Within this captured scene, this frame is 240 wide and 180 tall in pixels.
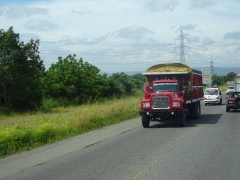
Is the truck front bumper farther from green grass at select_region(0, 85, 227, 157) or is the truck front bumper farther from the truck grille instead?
green grass at select_region(0, 85, 227, 157)

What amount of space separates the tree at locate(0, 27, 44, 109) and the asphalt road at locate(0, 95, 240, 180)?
17028mm

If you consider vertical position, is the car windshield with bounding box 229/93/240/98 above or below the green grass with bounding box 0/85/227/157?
above

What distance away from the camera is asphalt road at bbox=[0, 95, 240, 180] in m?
9.71

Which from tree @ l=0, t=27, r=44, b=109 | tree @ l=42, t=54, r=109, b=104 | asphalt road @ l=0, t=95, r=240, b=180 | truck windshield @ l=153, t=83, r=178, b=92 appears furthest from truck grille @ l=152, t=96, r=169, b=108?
tree @ l=42, t=54, r=109, b=104

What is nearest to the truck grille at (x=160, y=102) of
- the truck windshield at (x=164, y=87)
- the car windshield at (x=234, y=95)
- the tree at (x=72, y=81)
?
the truck windshield at (x=164, y=87)

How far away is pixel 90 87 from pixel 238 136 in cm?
3057

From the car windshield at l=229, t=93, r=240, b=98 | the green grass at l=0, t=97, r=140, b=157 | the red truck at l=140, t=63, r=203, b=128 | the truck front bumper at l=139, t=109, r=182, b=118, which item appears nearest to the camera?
the green grass at l=0, t=97, r=140, b=157

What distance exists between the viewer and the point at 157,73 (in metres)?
23.7

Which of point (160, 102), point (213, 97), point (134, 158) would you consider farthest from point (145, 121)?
point (213, 97)

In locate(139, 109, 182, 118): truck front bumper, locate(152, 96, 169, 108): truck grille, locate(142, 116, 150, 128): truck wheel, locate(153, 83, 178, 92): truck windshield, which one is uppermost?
locate(153, 83, 178, 92): truck windshield

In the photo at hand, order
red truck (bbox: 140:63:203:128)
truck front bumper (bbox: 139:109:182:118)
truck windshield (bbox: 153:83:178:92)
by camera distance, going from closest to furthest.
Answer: truck front bumper (bbox: 139:109:182:118) → red truck (bbox: 140:63:203:128) → truck windshield (bbox: 153:83:178:92)

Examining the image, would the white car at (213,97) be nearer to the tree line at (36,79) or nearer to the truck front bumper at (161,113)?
the tree line at (36,79)

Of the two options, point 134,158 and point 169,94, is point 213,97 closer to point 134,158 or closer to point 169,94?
point 169,94

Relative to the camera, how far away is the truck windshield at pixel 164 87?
2175 centimetres
